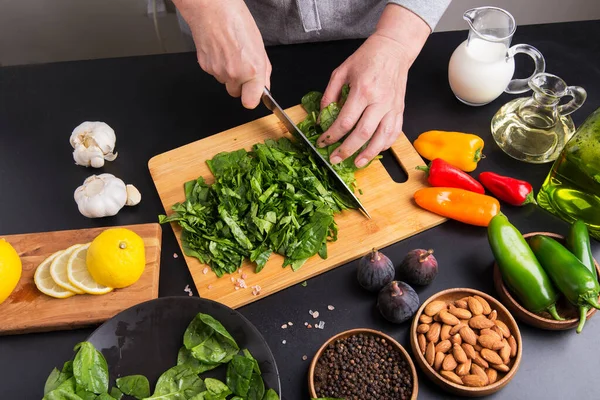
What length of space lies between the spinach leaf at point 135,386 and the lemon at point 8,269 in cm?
45

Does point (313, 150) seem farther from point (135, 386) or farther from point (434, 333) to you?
point (135, 386)

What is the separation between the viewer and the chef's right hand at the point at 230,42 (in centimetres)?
180

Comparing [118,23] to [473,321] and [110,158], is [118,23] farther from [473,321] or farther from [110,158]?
[473,321]

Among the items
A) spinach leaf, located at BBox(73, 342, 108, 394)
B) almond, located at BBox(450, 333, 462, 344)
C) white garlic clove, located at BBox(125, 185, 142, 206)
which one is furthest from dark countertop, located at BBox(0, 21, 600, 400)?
spinach leaf, located at BBox(73, 342, 108, 394)

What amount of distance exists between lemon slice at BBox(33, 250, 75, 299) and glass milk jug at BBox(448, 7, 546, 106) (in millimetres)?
1459

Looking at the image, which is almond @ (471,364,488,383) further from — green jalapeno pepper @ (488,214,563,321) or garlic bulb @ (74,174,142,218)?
garlic bulb @ (74,174,142,218)

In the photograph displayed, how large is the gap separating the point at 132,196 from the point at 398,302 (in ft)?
3.03

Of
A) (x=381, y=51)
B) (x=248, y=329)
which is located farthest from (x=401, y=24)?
(x=248, y=329)

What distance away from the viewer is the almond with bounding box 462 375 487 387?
151cm

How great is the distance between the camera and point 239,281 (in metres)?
1.75

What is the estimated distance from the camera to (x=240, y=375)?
148cm

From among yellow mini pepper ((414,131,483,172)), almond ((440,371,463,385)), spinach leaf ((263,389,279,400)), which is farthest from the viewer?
yellow mini pepper ((414,131,483,172))

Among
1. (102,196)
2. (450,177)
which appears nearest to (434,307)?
(450,177)

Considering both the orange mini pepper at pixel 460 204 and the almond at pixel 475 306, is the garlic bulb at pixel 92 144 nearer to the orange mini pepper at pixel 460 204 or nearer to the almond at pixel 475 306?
the orange mini pepper at pixel 460 204
